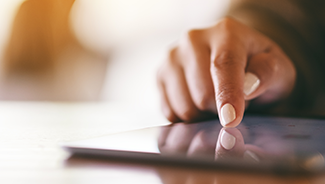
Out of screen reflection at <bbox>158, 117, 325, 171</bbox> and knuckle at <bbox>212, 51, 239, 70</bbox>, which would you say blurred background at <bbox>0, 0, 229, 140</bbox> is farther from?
screen reflection at <bbox>158, 117, 325, 171</bbox>

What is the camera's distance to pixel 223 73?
324 mm

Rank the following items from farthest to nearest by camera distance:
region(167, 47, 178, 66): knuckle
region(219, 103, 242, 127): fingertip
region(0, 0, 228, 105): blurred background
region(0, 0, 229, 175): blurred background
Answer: region(0, 0, 228, 105): blurred background
region(0, 0, 229, 175): blurred background
region(167, 47, 178, 66): knuckle
region(219, 103, 242, 127): fingertip

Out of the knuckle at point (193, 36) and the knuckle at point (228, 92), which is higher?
the knuckle at point (193, 36)

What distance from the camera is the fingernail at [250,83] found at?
1.24 ft

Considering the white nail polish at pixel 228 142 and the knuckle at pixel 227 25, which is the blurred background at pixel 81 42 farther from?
the white nail polish at pixel 228 142

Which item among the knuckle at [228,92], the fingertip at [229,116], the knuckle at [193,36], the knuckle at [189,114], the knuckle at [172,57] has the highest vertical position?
the knuckle at [193,36]

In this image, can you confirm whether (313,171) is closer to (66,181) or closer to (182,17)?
(66,181)

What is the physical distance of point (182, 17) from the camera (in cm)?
204

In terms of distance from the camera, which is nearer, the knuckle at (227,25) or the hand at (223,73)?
the hand at (223,73)

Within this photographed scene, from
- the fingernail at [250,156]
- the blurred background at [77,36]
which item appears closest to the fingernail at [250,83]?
the fingernail at [250,156]

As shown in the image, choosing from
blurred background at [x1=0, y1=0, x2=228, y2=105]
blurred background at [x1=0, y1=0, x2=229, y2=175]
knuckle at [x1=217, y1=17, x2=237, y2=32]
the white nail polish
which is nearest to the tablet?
the white nail polish

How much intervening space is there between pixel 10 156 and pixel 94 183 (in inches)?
4.2

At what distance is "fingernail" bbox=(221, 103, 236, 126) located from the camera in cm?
27

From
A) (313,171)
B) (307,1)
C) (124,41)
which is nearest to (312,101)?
(307,1)
